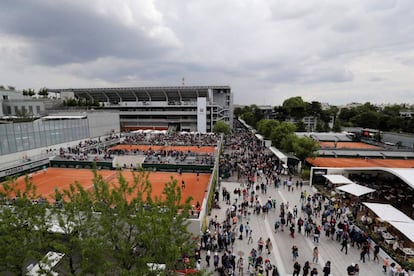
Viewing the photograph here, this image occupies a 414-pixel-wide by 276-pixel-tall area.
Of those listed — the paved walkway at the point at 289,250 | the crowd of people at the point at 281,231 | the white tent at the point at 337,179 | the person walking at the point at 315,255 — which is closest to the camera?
the crowd of people at the point at 281,231

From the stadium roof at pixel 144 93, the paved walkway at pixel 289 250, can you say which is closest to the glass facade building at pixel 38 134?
the paved walkway at pixel 289 250

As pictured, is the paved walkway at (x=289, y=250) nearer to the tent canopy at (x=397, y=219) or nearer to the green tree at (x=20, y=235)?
the tent canopy at (x=397, y=219)

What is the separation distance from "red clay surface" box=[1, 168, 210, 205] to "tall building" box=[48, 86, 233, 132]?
38348 millimetres

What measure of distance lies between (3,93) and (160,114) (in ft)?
118

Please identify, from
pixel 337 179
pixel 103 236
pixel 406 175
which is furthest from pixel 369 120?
pixel 103 236

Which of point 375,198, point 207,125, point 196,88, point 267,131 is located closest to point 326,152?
point 375,198

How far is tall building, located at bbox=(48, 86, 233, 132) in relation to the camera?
65.4 meters

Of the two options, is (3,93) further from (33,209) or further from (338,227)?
(338,227)

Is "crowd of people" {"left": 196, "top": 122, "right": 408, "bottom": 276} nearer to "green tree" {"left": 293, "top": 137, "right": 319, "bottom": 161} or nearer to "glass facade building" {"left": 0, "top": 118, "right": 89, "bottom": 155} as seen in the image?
"green tree" {"left": 293, "top": 137, "right": 319, "bottom": 161}

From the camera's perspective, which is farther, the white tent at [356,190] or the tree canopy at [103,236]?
the white tent at [356,190]

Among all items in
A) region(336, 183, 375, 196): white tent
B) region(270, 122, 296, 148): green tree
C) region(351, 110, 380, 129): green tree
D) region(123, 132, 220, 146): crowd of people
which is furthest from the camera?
region(351, 110, 380, 129): green tree

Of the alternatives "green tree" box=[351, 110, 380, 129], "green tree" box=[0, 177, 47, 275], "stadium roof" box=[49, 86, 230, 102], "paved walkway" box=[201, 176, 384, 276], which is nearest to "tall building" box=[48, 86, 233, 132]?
"stadium roof" box=[49, 86, 230, 102]

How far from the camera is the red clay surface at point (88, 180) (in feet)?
72.8

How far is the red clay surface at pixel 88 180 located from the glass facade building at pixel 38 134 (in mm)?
4039
